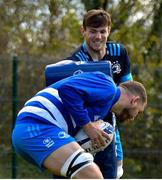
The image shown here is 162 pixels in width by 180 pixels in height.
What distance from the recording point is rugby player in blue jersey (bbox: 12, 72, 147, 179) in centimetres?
570

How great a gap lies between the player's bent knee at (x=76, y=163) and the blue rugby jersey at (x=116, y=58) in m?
1.57

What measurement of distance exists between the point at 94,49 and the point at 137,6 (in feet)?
23.5

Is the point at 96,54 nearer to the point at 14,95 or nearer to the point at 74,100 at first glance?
the point at 74,100

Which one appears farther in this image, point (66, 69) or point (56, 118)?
point (66, 69)

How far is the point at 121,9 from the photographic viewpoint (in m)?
14.1

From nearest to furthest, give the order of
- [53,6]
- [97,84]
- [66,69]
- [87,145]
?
[97,84] < [87,145] < [66,69] < [53,6]

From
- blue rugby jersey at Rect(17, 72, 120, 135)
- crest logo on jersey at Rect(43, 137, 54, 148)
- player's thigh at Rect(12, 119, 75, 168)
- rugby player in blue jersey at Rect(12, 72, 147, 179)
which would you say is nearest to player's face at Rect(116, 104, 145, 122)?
rugby player in blue jersey at Rect(12, 72, 147, 179)

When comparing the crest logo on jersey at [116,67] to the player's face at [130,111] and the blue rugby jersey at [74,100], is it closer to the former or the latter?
the player's face at [130,111]

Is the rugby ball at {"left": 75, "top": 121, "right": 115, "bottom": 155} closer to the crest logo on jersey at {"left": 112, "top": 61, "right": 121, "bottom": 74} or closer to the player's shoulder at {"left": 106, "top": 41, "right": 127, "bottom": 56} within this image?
the crest logo on jersey at {"left": 112, "top": 61, "right": 121, "bottom": 74}

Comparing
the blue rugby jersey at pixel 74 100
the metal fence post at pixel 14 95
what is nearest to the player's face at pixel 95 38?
the blue rugby jersey at pixel 74 100

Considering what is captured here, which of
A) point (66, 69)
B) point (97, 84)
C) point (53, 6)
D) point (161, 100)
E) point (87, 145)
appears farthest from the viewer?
point (53, 6)

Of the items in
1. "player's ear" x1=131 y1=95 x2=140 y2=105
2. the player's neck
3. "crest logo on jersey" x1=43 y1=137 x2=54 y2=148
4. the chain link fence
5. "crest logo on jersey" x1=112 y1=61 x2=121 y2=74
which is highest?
the player's neck

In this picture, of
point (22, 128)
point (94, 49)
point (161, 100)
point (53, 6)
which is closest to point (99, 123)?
point (22, 128)

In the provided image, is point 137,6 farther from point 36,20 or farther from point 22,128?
point 22,128
